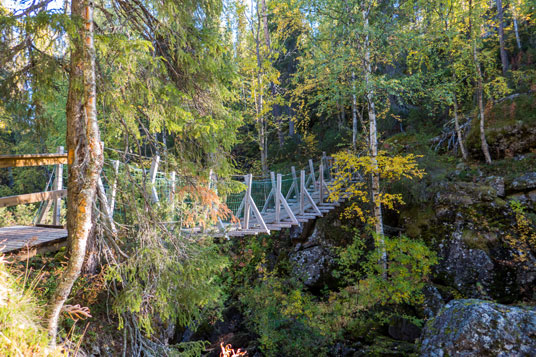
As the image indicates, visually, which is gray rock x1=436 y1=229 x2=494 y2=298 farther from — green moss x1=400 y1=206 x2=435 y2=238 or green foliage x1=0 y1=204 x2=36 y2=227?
green foliage x1=0 y1=204 x2=36 y2=227

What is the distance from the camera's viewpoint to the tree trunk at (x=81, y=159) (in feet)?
8.14

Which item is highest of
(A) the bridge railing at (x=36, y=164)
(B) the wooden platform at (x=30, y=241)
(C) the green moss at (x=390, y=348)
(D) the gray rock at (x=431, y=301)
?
(A) the bridge railing at (x=36, y=164)

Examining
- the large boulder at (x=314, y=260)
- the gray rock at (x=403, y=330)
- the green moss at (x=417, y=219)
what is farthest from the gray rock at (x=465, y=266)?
the large boulder at (x=314, y=260)

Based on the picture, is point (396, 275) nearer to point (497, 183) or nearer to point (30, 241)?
point (497, 183)

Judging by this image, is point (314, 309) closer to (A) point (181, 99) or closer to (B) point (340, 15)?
(A) point (181, 99)

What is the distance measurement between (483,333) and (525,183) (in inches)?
181

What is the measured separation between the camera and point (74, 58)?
9.00 feet

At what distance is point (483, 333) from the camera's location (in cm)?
345

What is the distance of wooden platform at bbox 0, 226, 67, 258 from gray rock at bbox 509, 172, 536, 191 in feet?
28.2

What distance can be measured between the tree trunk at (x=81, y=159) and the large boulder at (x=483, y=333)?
4.19 m

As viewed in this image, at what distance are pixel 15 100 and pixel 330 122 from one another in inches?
450

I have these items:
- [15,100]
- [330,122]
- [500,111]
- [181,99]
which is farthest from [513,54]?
[15,100]

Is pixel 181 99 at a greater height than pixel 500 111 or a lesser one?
lesser

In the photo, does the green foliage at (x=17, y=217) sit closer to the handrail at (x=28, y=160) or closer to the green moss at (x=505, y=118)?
the handrail at (x=28, y=160)
